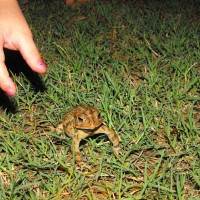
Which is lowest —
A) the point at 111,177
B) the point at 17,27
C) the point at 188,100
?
the point at 188,100

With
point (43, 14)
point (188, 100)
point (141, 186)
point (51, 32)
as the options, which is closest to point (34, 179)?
point (141, 186)

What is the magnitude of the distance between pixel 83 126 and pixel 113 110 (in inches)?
24.3

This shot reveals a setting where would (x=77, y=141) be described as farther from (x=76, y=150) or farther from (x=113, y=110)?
(x=113, y=110)

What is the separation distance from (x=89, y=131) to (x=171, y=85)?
1.34m

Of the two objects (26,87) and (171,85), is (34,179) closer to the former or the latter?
(26,87)

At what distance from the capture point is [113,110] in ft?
10.9

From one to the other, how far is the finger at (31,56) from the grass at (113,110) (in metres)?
0.81

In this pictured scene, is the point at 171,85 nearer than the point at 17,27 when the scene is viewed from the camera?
No

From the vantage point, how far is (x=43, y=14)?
597 cm

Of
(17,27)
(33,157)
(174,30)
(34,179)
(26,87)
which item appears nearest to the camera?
(17,27)

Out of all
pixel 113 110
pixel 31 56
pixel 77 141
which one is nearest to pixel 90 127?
pixel 77 141

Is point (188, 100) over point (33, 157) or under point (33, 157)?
under

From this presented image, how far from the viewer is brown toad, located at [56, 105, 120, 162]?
2756 millimetres

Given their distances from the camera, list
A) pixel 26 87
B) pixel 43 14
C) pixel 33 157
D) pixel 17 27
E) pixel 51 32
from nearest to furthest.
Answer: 1. pixel 17 27
2. pixel 33 157
3. pixel 26 87
4. pixel 51 32
5. pixel 43 14
